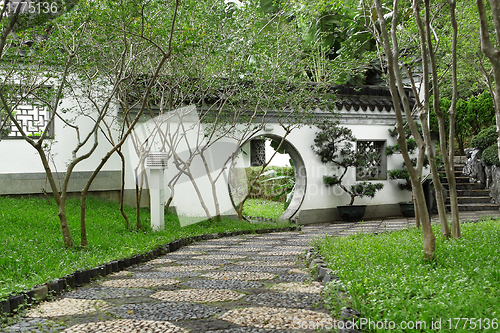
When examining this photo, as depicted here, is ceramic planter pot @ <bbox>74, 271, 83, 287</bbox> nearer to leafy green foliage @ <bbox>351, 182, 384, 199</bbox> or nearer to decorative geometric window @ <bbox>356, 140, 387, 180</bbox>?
leafy green foliage @ <bbox>351, 182, 384, 199</bbox>

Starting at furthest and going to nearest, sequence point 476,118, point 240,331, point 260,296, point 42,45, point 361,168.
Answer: point 476,118, point 361,168, point 42,45, point 260,296, point 240,331

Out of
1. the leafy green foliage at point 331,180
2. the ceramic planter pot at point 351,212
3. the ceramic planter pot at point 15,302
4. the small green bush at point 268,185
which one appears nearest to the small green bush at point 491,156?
the ceramic planter pot at point 351,212

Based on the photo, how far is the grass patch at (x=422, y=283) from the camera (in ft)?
7.70

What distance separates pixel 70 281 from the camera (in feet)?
13.3

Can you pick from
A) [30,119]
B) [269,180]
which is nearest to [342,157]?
[269,180]

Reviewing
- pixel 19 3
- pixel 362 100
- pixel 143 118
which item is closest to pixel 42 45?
pixel 19 3

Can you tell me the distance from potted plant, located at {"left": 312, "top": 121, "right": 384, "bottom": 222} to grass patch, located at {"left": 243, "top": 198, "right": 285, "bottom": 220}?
2.26m

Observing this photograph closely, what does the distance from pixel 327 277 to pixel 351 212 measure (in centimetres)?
846

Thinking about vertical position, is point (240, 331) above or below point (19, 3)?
below

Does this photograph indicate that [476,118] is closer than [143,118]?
No

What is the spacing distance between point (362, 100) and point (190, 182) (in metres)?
5.55

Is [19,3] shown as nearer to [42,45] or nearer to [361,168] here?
[42,45]

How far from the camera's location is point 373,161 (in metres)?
13.0

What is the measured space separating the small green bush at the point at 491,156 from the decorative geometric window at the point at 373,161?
2930 mm
